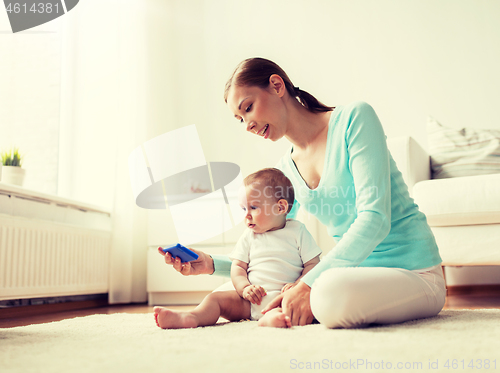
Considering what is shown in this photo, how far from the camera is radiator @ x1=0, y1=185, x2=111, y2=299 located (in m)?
1.78

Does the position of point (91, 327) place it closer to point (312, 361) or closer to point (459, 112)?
point (312, 361)

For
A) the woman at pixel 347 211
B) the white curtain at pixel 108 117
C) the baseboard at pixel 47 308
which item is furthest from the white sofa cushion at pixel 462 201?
the baseboard at pixel 47 308

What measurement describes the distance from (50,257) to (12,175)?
44 centimetres

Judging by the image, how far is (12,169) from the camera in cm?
205

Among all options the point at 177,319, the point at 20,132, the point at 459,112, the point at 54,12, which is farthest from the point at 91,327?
the point at 459,112

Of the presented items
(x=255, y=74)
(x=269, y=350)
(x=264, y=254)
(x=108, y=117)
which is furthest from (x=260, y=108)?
(x=108, y=117)

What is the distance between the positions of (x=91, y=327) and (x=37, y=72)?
199 centimetres

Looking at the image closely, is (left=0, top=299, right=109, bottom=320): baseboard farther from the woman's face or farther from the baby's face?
the woman's face

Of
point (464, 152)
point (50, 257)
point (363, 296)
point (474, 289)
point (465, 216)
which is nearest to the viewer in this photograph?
point (363, 296)

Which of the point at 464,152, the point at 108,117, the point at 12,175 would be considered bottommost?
the point at 12,175

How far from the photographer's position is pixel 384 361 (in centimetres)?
56

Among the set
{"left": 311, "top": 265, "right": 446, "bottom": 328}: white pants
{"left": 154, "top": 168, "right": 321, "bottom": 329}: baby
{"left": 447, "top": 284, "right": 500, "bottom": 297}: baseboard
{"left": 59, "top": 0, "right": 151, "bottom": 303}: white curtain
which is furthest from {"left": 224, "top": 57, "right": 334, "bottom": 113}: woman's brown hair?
{"left": 447, "top": 284, "right": 500, "bottom": 297}: baseboard

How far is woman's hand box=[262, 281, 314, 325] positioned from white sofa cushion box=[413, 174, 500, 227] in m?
1.13

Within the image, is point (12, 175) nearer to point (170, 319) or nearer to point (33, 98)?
point (33, 98)
